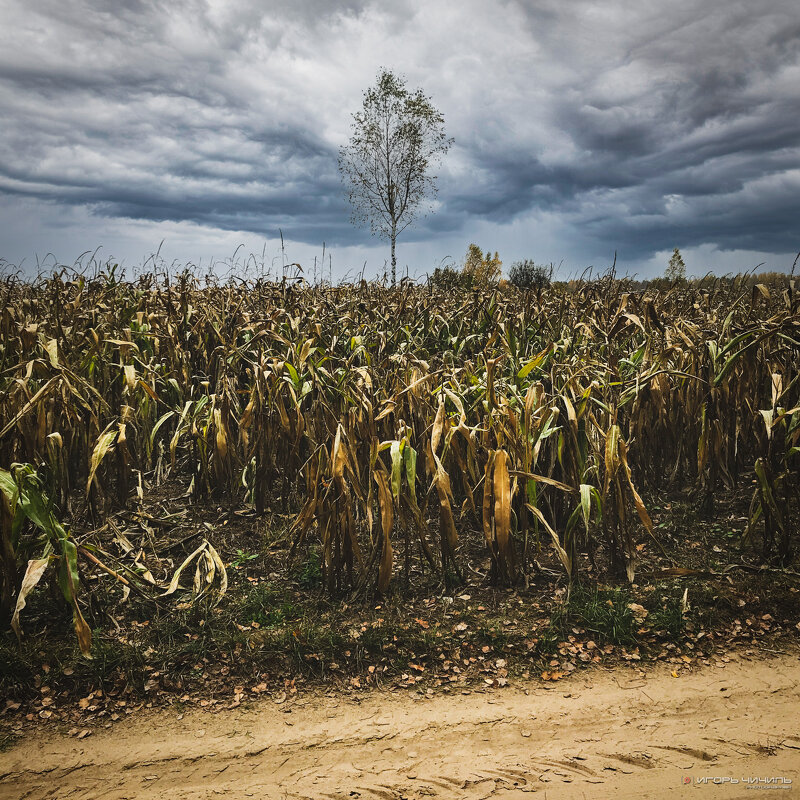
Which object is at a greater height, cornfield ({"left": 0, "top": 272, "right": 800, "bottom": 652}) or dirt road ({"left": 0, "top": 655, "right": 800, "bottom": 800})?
cornfield ({"left": 0, "top": 272, "right": 800, "bottom": 652})

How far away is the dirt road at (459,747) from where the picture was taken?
2.14 m

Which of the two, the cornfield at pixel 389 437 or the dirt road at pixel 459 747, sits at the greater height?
the cornfield at pixel 389 437

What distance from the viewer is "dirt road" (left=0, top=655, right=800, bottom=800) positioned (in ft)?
7.01

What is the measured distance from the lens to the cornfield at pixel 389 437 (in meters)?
2.97

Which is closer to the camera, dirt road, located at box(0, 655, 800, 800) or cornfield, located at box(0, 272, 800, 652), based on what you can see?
dirt road, located at box(0, 655, 800, 800)

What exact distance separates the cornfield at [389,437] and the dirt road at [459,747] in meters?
0.57

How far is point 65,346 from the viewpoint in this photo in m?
4.08

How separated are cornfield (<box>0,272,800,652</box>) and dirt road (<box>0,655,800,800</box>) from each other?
573 mm

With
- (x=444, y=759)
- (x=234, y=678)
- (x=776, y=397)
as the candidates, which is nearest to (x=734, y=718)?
(x=444, y=759)

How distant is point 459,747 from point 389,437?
62.2 inches

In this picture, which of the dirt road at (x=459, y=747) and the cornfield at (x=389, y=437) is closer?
the dirt road at (x=459, y=747)

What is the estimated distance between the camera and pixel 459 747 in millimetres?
2316

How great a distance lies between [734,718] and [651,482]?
2.07 m

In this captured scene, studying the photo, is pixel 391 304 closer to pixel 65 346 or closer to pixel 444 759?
pixel 65 346
